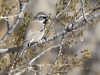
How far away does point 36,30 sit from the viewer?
638cm

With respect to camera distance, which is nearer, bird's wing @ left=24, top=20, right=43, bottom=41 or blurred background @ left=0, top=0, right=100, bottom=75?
bird's wing @ left=24, top=20, right=43, bottom=41

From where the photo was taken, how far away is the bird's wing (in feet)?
19.6

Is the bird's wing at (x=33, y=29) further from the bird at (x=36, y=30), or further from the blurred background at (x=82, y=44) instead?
the blurred background at (x=82, y=44)

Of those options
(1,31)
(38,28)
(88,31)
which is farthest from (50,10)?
(38,28)

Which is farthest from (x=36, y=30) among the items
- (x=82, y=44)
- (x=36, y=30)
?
(x=82, y=44)

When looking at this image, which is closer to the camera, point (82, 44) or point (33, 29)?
point (33, 29)

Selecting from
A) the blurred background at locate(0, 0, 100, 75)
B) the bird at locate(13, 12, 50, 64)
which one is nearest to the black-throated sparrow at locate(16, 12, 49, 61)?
the bird at locate(13, 12, 50, 64)

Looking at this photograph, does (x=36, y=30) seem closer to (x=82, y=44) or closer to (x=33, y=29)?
(x=33, y=29)

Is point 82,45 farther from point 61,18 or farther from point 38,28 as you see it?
point 61,18

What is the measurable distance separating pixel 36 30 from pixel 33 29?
6 centimetres

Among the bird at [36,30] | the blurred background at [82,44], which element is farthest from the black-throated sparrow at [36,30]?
the blurred background at [82,44]

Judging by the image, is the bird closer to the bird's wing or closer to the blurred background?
the bird's wing

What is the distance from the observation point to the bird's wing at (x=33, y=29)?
598 cm

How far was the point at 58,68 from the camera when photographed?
5.44 metres
